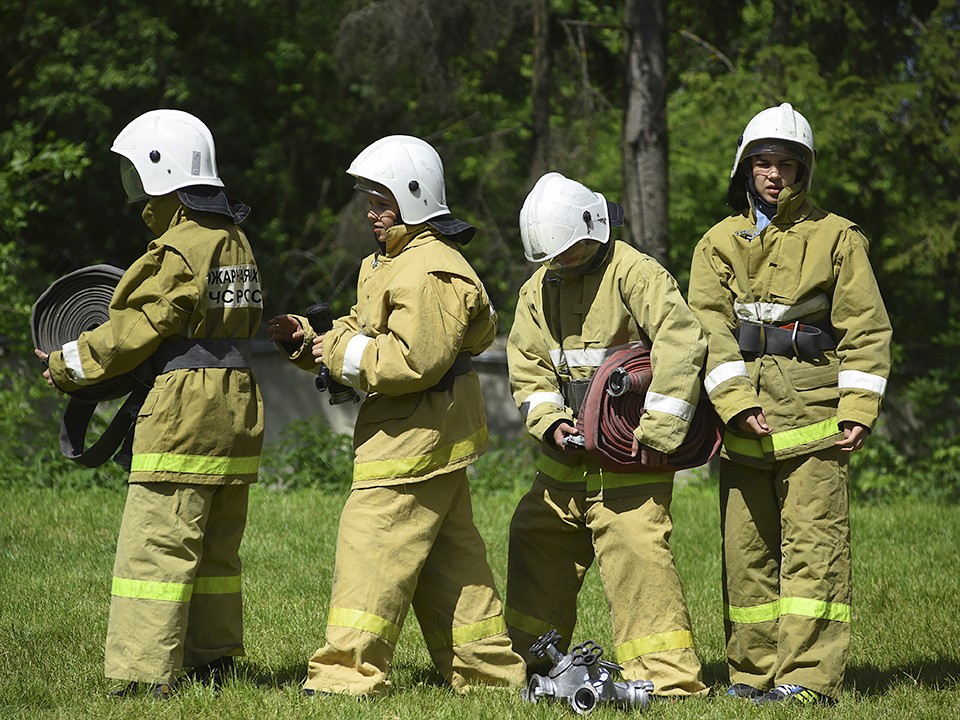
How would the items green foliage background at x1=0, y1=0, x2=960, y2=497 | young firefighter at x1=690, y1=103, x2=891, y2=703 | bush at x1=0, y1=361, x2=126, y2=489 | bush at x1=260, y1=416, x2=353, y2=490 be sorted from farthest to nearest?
green foliage background at x1=0, y1=0, x2=960, y2=497 → bush at x1=260, y1=416, x2=353, y2=490 → bush at x1=0, y1=361, x2=126, y2=489 → young firefighter at x1=690, y1=103, x2=891, y2=703

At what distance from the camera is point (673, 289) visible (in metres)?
5.25

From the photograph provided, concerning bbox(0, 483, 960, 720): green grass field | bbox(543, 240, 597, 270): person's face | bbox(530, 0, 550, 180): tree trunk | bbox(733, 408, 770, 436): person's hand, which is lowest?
bbox(0, 483, 960, 720): green grass field

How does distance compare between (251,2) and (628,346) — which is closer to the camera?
(628,346)

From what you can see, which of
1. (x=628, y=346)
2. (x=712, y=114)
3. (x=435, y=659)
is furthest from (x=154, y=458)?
(x=712, y=114)

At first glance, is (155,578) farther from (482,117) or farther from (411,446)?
(482,117)

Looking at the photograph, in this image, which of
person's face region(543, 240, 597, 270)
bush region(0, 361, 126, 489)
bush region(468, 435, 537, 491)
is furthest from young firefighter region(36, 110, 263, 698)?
bush region(468, 435, 537, 491)

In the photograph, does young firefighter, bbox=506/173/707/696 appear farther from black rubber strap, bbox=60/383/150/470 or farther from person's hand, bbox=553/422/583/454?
black rubber strap, bbox=60/383/150/470

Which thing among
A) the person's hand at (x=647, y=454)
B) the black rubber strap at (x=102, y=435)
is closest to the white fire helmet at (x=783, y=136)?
the person's hand at (x=647, y=454)

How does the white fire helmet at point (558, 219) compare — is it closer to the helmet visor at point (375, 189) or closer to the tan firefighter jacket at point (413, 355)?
the tan firefighter jacket at point (413, 355)

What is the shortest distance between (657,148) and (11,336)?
6366mm

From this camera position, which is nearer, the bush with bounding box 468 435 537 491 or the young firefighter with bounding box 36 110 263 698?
the young firefighter with bounding box 36 110 263 698

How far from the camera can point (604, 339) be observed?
17.6 ft

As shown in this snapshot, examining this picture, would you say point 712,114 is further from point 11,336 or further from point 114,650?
point 114,650

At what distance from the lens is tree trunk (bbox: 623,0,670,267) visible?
11.8 metres
